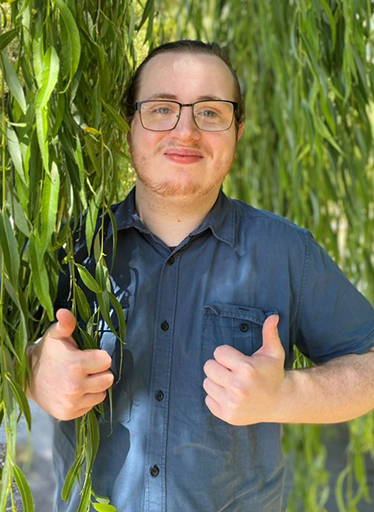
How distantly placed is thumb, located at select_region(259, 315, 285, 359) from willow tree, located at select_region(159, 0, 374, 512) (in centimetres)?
43

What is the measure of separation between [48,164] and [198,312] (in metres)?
0.33

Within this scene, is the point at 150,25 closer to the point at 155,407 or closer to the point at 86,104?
the point at 86,104

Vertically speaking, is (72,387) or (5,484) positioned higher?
(72,387)

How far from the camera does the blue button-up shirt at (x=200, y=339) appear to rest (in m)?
1.03

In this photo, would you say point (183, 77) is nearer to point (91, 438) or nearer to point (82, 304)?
point (82, 304)

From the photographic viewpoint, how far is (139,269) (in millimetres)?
1093

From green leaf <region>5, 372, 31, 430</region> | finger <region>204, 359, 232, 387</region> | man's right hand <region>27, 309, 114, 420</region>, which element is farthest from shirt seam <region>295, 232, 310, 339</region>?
green leaf <region>5, 372, 31, 430</region>

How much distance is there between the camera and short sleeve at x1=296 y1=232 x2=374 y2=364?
1.08 meters

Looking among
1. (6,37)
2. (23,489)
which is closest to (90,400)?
(23,489)

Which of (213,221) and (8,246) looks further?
(213,221)

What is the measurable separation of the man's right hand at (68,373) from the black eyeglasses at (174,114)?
33cm

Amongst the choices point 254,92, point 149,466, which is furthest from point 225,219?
point 254,92

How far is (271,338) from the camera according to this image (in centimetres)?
93

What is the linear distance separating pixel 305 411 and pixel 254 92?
1309mm
